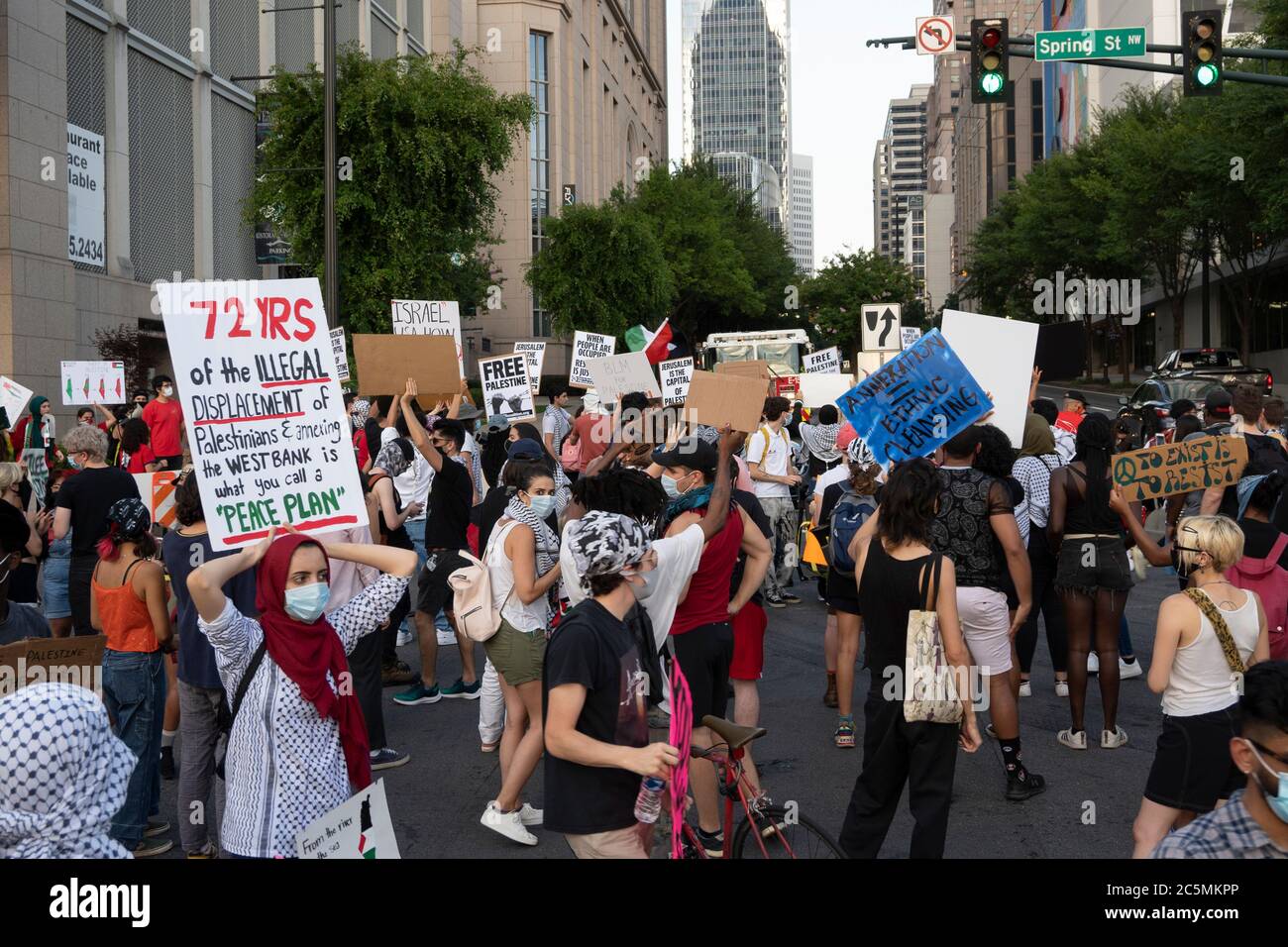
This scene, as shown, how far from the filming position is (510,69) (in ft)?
207

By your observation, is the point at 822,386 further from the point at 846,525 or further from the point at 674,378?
the point at 846,525

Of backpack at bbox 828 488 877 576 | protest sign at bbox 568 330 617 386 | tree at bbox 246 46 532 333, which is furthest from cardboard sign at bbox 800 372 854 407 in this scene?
tree at bbox 246 46 532 333

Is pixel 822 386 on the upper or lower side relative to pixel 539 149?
lower

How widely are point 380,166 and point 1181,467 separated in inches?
923

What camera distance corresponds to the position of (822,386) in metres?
19.8

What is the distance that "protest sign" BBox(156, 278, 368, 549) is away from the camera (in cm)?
477

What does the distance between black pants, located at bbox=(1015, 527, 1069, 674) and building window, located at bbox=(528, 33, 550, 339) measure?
186 ft

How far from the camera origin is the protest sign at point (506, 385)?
1346cm

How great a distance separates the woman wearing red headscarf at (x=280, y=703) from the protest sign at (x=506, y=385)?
9.36 m

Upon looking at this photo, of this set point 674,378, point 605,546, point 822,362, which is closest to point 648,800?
point 605,546

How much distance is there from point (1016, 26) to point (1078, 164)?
3967 inches

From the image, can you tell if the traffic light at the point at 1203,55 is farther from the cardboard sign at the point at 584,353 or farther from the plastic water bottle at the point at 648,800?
the plastic water bottle at the point at 648,800

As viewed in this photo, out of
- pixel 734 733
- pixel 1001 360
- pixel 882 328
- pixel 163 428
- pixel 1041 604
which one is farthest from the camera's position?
pixel 882 328

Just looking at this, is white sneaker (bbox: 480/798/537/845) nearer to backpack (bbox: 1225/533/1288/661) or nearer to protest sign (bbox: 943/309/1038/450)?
backpack (bbox: 1225/533/1288/661)
